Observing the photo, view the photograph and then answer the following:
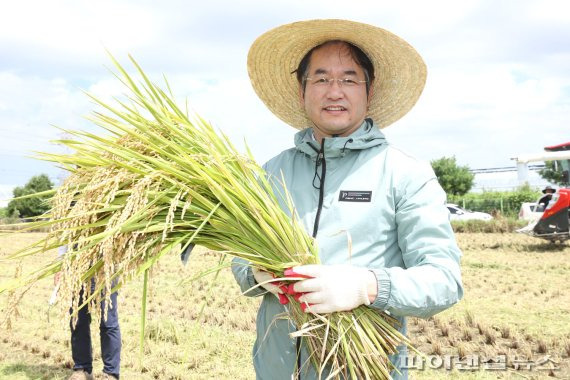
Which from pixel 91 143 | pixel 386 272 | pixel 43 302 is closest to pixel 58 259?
pixel 91 143

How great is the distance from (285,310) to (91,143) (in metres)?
0.87

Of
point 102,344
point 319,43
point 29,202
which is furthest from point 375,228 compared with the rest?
point 29,202

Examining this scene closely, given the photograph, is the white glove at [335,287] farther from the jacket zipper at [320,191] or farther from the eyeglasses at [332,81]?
the eyeglasses at [332,81]

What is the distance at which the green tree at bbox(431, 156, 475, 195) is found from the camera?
136 ft

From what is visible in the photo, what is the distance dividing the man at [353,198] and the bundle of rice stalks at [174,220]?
0.09 metres

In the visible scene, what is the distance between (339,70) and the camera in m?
2.10

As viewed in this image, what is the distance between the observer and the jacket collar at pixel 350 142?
1.94 metres

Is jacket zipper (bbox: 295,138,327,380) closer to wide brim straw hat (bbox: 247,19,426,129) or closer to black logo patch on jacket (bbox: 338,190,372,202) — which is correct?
black logo patch on jacket (bbox: 338,190,372,202)

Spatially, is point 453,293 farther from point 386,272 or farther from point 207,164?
point 207,164

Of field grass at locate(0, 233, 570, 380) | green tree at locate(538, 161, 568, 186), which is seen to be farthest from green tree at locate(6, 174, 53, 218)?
green tree at locate(538, 161, 568, 186)

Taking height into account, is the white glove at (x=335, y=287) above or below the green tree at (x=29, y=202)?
below

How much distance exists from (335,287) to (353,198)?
35 cm

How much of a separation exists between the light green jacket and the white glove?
0.05 meters

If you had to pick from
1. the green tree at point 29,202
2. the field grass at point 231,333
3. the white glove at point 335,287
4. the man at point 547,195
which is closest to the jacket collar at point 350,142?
the white glove at point 335,287
